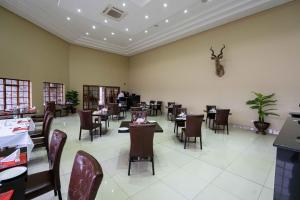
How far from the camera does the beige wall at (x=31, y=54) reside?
554 cm

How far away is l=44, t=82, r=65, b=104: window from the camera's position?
26.0 ft

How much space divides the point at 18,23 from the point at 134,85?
7550 millimetres

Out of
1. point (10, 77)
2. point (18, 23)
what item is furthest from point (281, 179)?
point (18, 23)

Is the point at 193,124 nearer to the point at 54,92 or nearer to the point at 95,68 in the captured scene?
A: the point at 54,92

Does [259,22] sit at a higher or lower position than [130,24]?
lower

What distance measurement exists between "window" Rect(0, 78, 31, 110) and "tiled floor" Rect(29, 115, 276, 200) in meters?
3.96

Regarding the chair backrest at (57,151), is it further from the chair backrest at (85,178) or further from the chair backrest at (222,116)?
the chair backrest at (222,116)

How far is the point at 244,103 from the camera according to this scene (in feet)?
19.4

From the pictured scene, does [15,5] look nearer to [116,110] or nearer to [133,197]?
[116,110]

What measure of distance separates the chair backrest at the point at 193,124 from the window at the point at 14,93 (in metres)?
6.06

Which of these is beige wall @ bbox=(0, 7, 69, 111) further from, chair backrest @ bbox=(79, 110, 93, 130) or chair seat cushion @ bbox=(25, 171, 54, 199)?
chair seat cushion @ bbox=(25, 171, 54, 199)

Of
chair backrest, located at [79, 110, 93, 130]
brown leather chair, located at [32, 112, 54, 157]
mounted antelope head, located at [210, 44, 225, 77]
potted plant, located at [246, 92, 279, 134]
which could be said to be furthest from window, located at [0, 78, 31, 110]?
A: potted plant, located at [246, 92, 279, 134]

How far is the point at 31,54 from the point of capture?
662 cm

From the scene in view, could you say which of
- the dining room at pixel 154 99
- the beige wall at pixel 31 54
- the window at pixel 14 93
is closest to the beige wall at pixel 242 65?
the dining room at pixel 154 99
